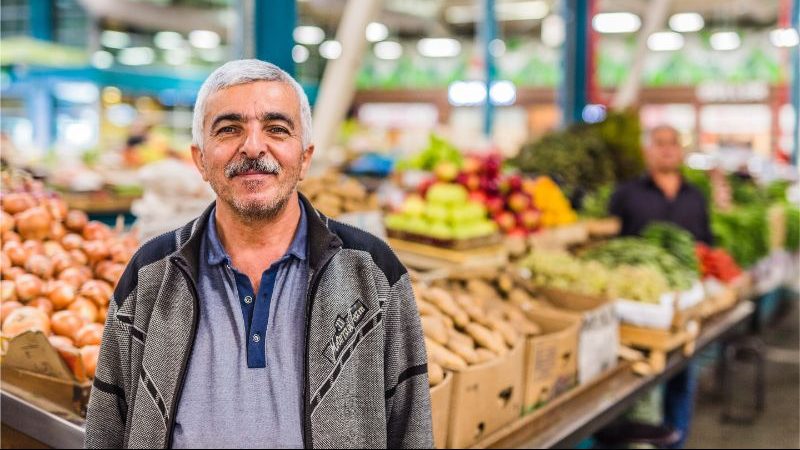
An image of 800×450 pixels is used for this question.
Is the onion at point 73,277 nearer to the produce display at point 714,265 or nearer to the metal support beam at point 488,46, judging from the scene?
the produce display at point 714,265

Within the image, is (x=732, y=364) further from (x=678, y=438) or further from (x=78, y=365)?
(x=78, y=365)

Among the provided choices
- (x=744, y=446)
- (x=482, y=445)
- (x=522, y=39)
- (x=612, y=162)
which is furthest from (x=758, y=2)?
(x=482, y=445)

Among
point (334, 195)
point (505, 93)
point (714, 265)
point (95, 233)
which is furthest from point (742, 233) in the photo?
point (505, 93)

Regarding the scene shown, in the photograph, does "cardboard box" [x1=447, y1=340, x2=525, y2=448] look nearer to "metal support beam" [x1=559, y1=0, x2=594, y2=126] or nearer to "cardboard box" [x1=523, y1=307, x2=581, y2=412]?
"cardboard box" [x1=523, y1=307, x2=581, y2=412]

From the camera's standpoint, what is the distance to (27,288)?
2.79 metres

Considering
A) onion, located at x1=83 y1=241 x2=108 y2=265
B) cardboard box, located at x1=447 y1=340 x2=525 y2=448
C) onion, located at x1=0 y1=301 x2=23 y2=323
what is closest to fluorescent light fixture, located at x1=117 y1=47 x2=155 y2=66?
onion, located at x1=83 y1=241 x2=108 y2=265

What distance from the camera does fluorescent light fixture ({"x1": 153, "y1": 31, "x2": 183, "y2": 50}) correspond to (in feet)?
67.8

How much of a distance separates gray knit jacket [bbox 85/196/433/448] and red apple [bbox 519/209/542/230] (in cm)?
309

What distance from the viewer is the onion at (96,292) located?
9.07 ft

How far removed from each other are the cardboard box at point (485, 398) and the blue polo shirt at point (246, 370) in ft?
3.22

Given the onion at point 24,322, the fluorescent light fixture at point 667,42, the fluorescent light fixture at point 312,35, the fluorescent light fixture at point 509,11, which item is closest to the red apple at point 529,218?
the onion at point 24,322

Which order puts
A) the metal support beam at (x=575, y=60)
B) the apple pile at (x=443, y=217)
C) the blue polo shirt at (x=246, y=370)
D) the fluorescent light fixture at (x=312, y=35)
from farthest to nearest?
1. the fluorescent light fixture at (x=312, y=35)
2. the metal support beam at (x=575, y=60)
3. the apple pile at (x=443, y=217)
4. the blue polo shirt at (x=246, y=370)

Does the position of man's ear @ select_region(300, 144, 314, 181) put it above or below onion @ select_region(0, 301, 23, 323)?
above

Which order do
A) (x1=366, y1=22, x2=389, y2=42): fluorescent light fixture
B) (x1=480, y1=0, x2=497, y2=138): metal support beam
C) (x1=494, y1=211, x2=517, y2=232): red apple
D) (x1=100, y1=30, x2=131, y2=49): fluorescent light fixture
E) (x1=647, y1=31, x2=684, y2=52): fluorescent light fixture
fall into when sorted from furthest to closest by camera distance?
(x1=366, y1=22, x2=389, y2=42): fluorescent light fixture, (x1=100, y1=30, x2=131, y2=49): fluorescent light fixture, (x1=647, y1=31, x2=684, y2=52): fluorescent light fixture, (x1=480, y1=0, x2=497, y2=138): metal support beam, (x1=494, y1=211, x2=517, y2=232): red apple
